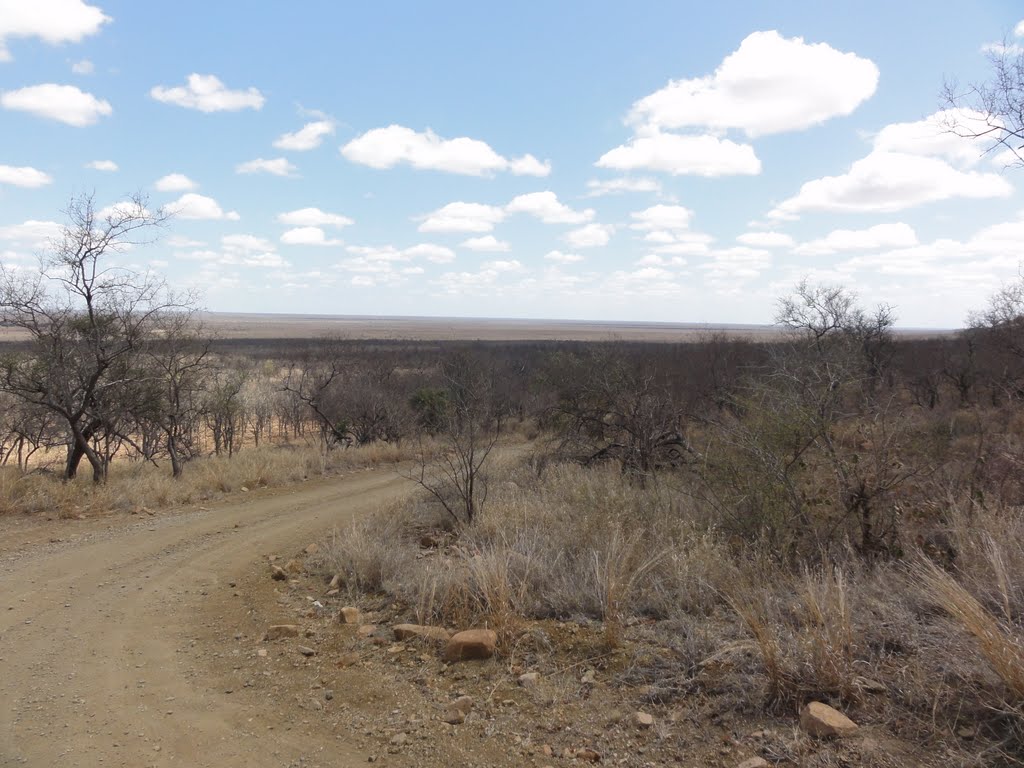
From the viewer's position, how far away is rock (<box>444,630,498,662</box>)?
15.1 feet

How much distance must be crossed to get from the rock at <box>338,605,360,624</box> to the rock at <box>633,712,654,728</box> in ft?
9.27

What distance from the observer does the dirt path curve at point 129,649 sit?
3662 millimetres

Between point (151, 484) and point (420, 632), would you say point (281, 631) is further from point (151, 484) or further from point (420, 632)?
point (151, 484)

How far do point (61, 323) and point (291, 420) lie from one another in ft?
67.8

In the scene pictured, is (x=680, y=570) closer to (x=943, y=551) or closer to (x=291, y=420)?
(x=943, y=551)

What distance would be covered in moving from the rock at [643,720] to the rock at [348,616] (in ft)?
Answer: 9.27

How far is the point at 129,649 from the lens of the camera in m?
5.03

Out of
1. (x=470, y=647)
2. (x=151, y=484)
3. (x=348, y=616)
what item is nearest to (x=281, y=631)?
(x=348, y=616)

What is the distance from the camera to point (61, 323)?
11672 mm

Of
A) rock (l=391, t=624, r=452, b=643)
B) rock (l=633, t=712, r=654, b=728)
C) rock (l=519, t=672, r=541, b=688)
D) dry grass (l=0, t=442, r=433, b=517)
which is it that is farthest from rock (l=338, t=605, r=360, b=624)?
dry grass (l=0, t=442, r=433, b=517)

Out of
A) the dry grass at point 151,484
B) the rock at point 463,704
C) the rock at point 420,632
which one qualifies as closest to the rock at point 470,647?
the rock at point 420,632

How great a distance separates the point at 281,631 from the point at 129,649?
3.66 ft

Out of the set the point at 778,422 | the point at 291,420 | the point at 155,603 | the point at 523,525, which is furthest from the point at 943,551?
the point at 291,420

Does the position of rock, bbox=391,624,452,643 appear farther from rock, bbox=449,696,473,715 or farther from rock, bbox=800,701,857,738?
rock, bbox=800,701,857,738
